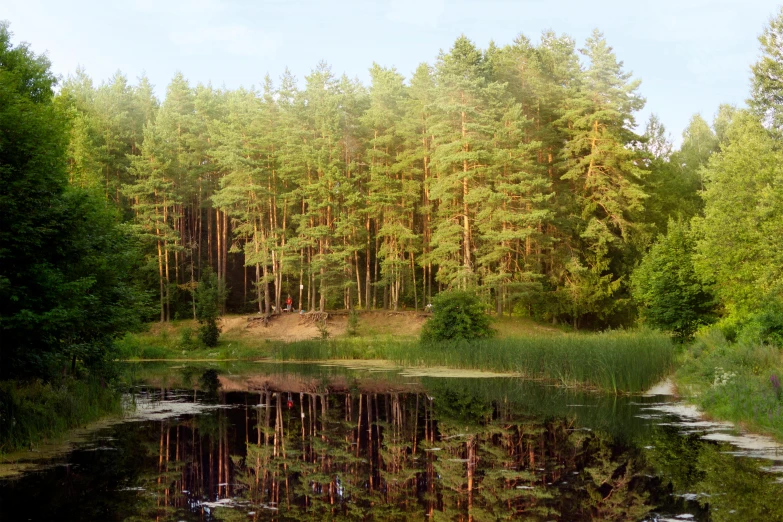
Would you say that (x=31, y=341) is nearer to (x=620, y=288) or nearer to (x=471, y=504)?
(x=471, y=504)

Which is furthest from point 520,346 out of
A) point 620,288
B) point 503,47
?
point 503,47

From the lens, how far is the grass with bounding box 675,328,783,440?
44.2 feet

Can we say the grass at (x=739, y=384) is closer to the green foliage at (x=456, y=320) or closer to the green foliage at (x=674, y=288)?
the green foliage at (x=674, y=288)

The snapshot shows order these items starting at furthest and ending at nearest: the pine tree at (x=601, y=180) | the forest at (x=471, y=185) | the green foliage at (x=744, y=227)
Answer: the pine tree at (x=601, y=180)
the forest at (x=471, y=185)
the green foliage at (x=744, y=227)

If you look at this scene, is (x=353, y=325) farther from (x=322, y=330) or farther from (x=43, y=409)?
(x=43, y=409)

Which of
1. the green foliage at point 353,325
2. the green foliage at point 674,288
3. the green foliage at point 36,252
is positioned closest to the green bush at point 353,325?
the green foliage at point 353,325

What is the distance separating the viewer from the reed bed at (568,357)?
20.8m

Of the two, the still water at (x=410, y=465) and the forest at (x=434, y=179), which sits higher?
the forest at (x=434, y=179)

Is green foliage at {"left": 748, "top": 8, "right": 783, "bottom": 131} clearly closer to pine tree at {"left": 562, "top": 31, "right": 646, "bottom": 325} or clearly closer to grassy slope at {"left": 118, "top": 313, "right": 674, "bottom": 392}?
pine tree at {"left": 562, "top": 31, "right": 646, "bottom": 325}

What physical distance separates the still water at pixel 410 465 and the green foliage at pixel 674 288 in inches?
520

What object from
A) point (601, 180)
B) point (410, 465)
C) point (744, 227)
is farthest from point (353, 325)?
point (410, 465)

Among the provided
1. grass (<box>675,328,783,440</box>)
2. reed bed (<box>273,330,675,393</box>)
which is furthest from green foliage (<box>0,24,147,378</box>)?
reed bed (<box>273,330,675,393</box>)

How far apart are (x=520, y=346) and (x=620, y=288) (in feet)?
85.3

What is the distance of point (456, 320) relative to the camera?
32.5m
